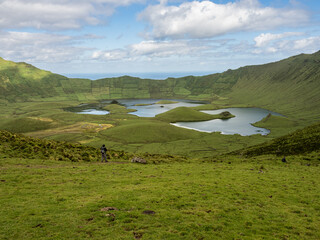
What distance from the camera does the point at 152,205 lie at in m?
24.2

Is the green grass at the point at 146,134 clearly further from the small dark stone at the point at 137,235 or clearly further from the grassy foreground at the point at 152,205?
the small dark stone at the point at 137,235

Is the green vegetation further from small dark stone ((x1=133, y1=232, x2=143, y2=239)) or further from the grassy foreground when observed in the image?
small dark stone ((x1=133, y1=232, x2=143, y2=239))

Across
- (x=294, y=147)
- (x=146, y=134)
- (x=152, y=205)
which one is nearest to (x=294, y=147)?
(x=294, y=147)

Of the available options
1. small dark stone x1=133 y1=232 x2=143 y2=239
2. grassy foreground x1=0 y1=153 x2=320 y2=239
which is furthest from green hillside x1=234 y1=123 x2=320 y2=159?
small dark stone x1=133 y1=232 x2=143 y2=239

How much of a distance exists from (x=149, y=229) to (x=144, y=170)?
2469 centimetres

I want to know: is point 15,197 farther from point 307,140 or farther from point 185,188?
point 307,140

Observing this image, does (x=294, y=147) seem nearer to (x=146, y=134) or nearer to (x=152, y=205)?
(x=152, y=205)

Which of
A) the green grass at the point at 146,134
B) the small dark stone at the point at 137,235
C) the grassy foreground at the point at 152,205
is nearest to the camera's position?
the small dark stone at the point at 137,235

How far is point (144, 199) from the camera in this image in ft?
84.4

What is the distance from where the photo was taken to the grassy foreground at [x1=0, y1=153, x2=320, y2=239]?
19.0m

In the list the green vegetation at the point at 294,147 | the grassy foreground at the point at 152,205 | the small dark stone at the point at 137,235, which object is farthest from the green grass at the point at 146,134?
the small dark stone at the point at 137,235

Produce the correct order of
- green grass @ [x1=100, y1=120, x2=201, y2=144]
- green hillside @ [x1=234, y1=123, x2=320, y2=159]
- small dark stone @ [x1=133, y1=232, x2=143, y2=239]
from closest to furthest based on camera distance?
small dark stone @ [x1=133, y1=232, x2=143, y2=239]
green hillside @ [x1=234, y1=123, x2=320, y2=159]
green grass @ [x1=100, y1=120, x2=201, y2=144]

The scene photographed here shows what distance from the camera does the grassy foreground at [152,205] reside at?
19000mm

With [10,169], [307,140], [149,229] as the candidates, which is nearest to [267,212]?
[149,229]
